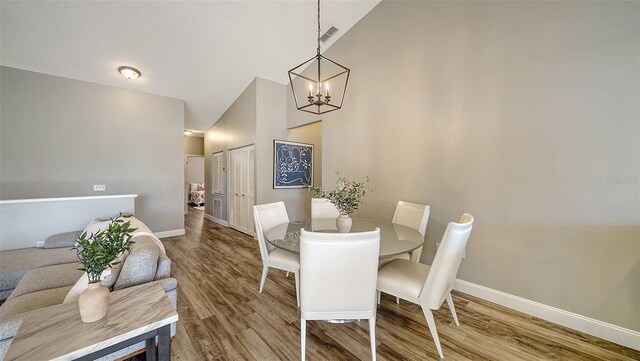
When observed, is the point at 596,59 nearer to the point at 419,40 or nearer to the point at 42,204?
the point at 419,40

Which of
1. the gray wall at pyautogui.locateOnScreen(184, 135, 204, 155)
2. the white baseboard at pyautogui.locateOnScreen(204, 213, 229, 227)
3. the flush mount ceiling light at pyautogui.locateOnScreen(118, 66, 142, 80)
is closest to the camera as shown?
the flush mount ceiling light at pyautogui.locateOnScreen(118, 66, 142, 80)

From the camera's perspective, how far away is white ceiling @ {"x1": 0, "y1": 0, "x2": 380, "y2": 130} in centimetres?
290

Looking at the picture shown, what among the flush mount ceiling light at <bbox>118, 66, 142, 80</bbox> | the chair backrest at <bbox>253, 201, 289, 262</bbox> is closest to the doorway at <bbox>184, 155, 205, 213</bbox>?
the flush mount ceiling light at <bbox>118, 66, 142, 80</bbox>

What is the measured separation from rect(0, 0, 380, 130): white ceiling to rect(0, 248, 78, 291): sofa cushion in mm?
2790

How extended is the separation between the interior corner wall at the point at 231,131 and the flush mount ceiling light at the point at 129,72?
181 centimetres

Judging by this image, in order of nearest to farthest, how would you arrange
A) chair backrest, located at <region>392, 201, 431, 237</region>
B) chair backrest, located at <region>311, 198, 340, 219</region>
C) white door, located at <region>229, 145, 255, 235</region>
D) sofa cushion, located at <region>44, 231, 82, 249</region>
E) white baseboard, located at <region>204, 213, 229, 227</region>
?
chair backrest, located at <region>392, 201, 431, 237</region>, sofa cushion, located at <region>44, 231, 82, 249</region>, chair backrest, located at <region>311, 198, 340, 219</region>, white door, located at <region>229, 145, 255, 235</region>, white baseboard, located at <region>204, 213, 229, 227</region>

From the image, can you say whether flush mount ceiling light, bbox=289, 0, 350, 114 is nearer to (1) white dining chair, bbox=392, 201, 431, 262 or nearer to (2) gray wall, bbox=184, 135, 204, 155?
(1) white dining chair, bbox=392, 201, 431, 262

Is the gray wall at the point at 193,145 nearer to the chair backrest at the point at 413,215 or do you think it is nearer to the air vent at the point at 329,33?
the air vent at the point at 329,33

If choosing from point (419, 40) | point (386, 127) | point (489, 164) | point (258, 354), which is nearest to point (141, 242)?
point (258, 354)

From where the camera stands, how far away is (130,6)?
285 centimetres

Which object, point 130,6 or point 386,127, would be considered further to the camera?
point 386,127

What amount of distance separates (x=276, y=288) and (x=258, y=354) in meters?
0.98

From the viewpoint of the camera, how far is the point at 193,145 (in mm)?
8609

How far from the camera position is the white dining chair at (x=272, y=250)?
2.27 m
